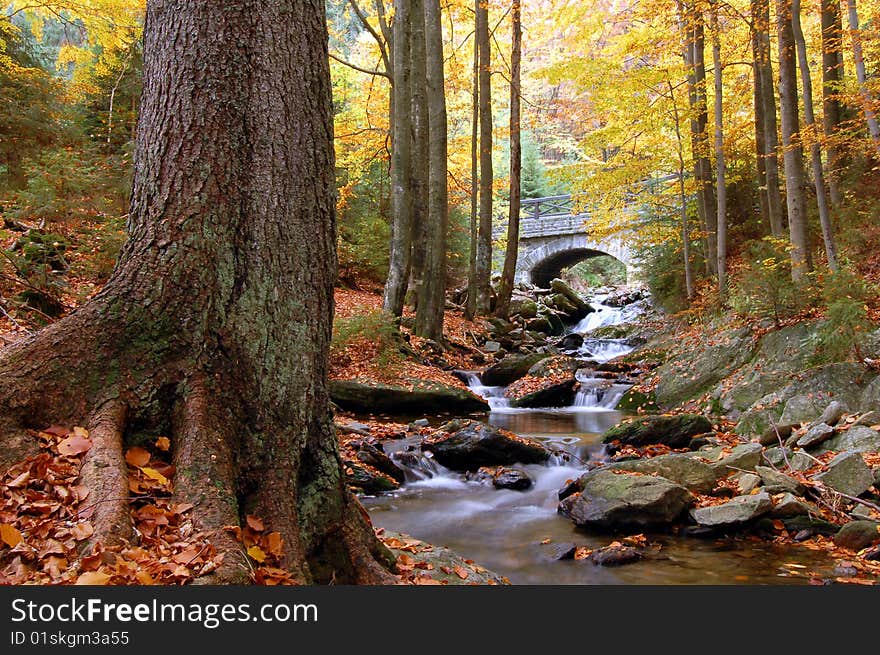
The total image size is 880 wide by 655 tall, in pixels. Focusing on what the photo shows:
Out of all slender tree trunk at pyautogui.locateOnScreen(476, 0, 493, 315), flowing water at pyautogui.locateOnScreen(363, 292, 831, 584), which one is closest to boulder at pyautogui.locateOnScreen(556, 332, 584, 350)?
slender tree trunk at pyautogui.locateOnScreen(476, 0, 493, 315)

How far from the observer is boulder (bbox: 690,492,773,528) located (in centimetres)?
557

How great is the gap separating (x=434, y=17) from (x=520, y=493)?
34.0 ft

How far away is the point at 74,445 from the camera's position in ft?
8.44

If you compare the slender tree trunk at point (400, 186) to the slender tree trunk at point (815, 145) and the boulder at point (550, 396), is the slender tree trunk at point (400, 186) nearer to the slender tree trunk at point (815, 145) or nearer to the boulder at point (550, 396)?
the boulder at point (550, 396)

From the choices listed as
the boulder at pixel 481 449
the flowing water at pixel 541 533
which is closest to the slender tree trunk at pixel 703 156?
the flowing water at pixel 541 533

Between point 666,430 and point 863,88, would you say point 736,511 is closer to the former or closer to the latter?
point 666,430

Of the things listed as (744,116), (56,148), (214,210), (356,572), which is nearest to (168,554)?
(356,572)

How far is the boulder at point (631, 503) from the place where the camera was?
19.1 ft

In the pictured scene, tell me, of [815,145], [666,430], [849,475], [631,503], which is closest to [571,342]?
[815,145]

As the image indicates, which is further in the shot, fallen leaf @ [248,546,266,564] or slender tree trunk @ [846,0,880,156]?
slender tree trunk @ [846,0,880,156]

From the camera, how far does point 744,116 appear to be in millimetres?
18734

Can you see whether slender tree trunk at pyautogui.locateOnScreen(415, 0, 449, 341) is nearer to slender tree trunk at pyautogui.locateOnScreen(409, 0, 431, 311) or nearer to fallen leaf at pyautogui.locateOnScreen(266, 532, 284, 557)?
slender tree trunk at pyautogui.locateOnScreen(409, 0, 431, 311)

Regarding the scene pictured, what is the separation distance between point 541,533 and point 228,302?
430 centimetres

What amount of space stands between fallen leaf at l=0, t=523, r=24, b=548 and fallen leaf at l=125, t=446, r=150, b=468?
540mm
